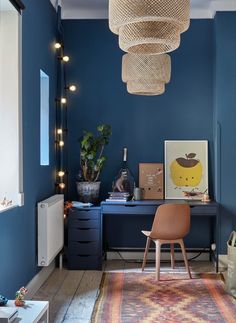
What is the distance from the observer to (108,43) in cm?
518

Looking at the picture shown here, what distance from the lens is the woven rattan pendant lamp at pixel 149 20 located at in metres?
1.93

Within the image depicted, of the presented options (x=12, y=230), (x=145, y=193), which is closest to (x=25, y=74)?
(x=12, y=230)

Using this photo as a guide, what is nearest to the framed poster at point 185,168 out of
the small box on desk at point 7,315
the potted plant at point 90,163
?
the potted plant at point 90,163

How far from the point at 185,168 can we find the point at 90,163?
114 cm

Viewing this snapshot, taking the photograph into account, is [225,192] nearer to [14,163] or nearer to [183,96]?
[183,96]

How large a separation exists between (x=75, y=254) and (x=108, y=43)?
8.29 feet

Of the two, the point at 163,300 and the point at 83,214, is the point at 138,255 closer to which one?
the point at 83,214

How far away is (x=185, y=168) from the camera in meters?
5.09

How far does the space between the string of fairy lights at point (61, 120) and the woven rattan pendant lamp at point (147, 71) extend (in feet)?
4.87

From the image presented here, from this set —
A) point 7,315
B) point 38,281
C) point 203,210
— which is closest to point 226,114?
point 203,210

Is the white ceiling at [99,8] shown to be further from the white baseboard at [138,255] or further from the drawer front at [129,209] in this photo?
the white baseboard at [138,255]

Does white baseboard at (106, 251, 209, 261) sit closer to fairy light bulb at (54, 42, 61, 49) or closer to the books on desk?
the books on desk

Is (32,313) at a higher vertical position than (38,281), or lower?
higher

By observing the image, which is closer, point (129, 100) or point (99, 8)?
point (99, 8)
